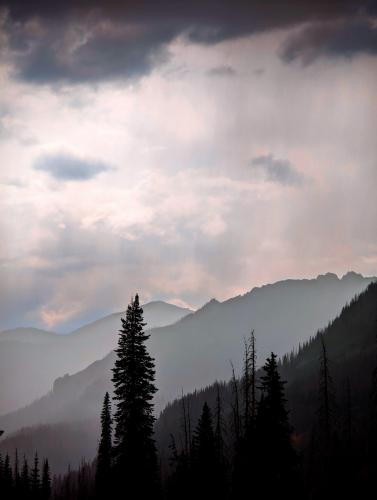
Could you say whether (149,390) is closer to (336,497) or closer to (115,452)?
(115,452)

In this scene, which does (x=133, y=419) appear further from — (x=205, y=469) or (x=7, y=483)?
(x=7, y=483)

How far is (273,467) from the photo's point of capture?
1580 inches

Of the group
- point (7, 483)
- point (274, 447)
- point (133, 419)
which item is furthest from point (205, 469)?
point (7, 483)

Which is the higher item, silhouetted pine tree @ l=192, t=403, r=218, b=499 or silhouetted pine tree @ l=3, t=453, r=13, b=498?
silhouetted pine tree @ l=192, t=403, r=218, b=499

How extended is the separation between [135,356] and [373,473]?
84.8ft

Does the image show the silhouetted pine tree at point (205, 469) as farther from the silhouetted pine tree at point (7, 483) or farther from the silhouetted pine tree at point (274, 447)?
the silhouetted pine tree at point (7, 483)

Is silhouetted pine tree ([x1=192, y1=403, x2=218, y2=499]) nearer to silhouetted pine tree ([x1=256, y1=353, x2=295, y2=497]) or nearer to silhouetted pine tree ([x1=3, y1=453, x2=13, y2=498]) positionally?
silhouetted pine tree ([x1=256, y1=353, x2=295, y2=497])

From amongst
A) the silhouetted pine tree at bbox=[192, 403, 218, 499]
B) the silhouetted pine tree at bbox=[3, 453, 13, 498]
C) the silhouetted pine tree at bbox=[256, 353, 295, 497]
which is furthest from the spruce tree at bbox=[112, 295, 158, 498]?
the silhouetted pine tree at bbox=[3, 453, 13, 498]

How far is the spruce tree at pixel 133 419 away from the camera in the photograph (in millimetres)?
37500

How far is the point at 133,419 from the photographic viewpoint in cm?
3781

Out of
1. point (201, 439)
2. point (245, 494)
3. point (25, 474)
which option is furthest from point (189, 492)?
point (25, 474)

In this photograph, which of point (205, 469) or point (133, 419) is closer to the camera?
point (133, 419)

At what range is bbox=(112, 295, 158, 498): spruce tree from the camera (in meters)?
37.5

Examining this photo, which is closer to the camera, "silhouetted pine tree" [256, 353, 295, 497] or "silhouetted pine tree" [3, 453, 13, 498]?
"silhouetted pine tree" [256, 353, 295, 497]
